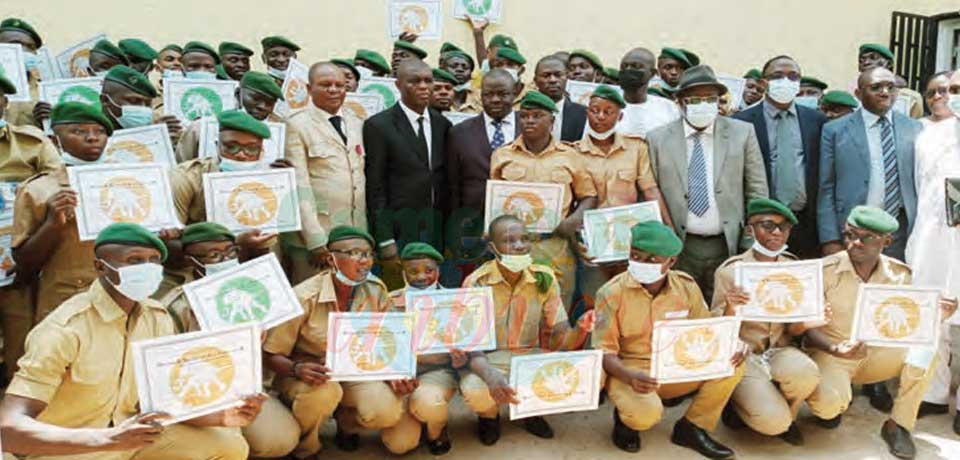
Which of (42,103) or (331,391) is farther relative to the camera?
(42,103)

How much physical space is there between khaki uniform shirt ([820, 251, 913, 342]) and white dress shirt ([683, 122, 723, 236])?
0.65 meters

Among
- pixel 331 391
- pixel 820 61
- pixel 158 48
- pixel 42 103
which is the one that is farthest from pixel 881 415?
pixel 158 48

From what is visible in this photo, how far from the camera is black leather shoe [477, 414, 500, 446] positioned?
4.57 meters

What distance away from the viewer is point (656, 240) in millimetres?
4301

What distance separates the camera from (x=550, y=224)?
4.91m

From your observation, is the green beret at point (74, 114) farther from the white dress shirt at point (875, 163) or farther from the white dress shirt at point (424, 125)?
the white dress shirt at point (875, 163)

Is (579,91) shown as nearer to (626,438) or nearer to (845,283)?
(845,283)

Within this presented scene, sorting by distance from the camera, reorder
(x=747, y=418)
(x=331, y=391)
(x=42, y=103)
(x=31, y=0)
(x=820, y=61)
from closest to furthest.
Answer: (x=331, y=391) < (x=747, y=418) < (x=42, y=103) < (x=31, y=0) < (x=820, y=61)

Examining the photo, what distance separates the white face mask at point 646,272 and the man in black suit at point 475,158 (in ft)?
3.87

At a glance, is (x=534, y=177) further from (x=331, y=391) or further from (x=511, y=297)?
(x=331, y=391)

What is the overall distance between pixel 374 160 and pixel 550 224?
114 cm

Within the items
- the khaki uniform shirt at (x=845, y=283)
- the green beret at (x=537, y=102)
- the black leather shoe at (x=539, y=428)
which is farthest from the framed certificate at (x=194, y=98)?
the khaki uniform shirt at (x=845, y=283)

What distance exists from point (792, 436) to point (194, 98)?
4.07 m

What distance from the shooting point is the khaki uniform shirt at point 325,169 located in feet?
15.9
